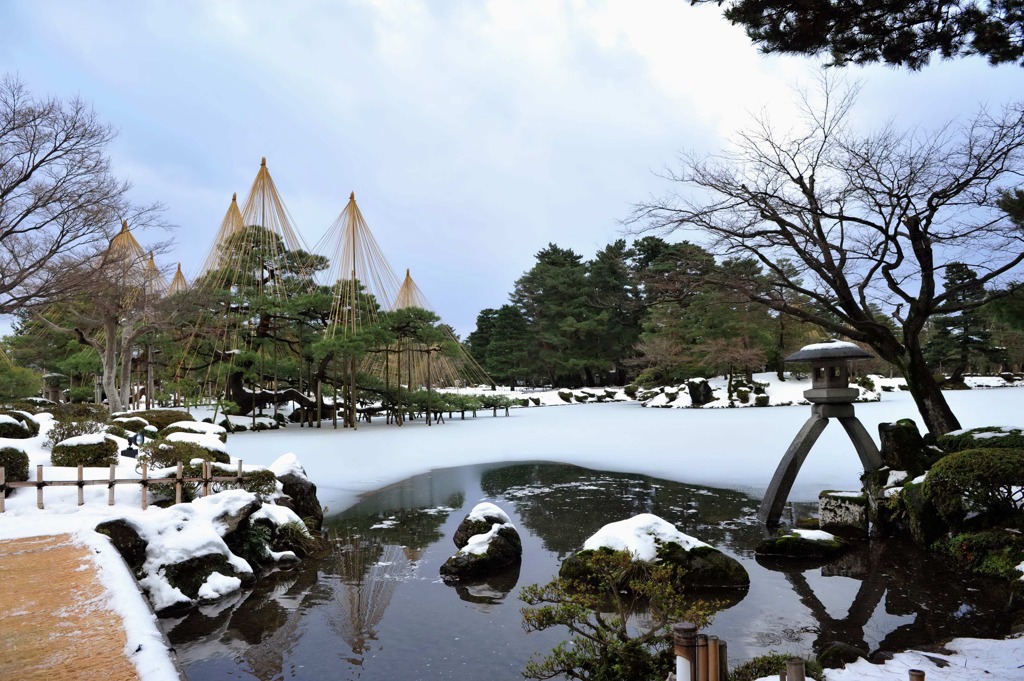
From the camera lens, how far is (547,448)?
17859 millimetres

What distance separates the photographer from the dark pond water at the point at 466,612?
4668mm

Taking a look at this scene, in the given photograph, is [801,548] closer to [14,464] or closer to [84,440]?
[84,440]

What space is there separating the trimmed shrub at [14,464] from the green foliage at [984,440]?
11649 mm

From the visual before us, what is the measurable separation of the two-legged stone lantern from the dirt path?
7.72 m

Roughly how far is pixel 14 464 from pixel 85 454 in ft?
2.93

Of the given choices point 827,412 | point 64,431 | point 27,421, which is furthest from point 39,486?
point 827,412

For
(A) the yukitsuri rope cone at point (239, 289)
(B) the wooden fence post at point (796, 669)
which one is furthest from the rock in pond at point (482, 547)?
(A) the yukitsuri rope cone at point (239, 289)

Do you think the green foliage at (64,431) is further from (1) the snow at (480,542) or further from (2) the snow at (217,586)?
(1) the snow at (480,542)

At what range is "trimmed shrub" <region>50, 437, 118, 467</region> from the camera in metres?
8.97

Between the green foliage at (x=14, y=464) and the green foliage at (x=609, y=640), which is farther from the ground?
the green foliage at (x=14, y=464)

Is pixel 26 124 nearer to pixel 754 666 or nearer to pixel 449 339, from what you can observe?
pixel 449 339

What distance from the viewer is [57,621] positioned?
12.8 ft

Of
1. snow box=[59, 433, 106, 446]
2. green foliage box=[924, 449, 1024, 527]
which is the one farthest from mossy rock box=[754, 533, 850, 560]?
snow box=[59, 433, 106, 446]

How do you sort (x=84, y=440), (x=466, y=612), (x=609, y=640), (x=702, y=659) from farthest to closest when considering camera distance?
(x=84, y=440)
(x=466, y=612)
(x=609, y=640)
(x=702, y=659)
